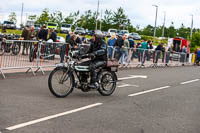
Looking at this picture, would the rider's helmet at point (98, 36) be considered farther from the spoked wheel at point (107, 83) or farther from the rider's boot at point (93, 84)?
the rider's boot at point (93, 84)

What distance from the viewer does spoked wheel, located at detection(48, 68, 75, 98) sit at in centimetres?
876

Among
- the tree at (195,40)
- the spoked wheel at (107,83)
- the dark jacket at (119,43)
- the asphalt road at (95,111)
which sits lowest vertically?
the asphalt road at (95,111)

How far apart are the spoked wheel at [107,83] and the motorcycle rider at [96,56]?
33cm

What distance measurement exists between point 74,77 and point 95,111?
5.86ft

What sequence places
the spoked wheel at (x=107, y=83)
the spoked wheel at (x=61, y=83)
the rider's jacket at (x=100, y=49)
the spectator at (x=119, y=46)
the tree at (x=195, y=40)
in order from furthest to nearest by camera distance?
the tree at (x=195, y=40) < the spectator at (x=119, y=46) < the spoked wheel at (x=107, y=83) < the rider's jacket at (x=100, y=49) < the spoked wheel at (x=61, y=83)

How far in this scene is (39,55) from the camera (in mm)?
14070

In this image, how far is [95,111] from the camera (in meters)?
7.48

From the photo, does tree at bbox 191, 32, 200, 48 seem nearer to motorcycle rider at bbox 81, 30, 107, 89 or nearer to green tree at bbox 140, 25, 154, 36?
motorcycle rider at bbox 81, 30, 107, 89

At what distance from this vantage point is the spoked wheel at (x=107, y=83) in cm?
963

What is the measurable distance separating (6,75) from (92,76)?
4.58m

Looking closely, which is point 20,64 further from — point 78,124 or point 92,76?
point 78,124

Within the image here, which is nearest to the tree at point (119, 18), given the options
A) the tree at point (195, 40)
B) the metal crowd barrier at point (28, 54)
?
the tree at point (195, 40)

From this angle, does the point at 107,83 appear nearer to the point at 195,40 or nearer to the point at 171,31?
the point at 195,40

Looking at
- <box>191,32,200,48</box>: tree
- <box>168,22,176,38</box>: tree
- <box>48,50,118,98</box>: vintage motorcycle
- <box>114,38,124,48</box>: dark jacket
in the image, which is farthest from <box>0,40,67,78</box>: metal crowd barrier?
<box>168,22,176,38</box>: tree
